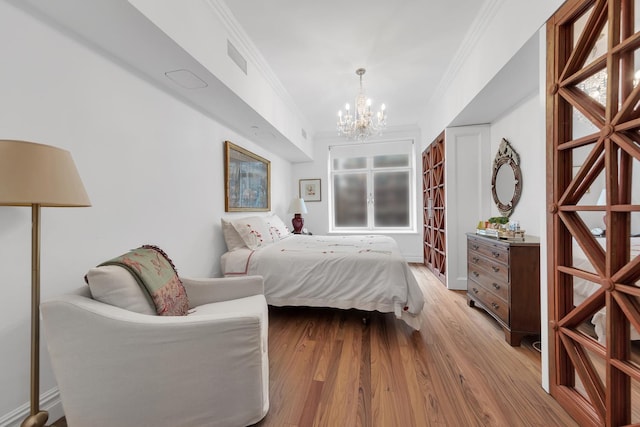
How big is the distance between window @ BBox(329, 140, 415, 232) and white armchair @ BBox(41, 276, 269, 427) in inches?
172

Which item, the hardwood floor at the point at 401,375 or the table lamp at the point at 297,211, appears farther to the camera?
the table lamp at the point at 297,211

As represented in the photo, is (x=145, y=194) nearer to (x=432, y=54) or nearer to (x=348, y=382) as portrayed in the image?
(x=348, y=382)

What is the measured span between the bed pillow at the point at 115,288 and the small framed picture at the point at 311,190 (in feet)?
13.8

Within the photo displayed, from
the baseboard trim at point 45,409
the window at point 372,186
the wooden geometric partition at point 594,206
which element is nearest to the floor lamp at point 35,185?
the baseboard trim at point 45,409

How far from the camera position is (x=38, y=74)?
1287 millimetres

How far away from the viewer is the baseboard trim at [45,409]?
1153mm

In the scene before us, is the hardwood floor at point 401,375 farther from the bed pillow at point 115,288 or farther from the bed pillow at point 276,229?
the bed pillow at point 276,229

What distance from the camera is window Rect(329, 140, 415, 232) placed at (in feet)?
16.8

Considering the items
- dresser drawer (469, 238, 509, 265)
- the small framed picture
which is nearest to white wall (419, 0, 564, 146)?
dresser drawer (469, 238, 509, 265)

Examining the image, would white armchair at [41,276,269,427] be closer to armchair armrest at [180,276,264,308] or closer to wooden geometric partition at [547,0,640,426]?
armchair armrest at [180,276,264,308]

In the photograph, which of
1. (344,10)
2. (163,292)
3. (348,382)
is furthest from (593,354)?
(344,10)

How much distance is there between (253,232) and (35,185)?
1940 millimetres

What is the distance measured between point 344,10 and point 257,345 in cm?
245

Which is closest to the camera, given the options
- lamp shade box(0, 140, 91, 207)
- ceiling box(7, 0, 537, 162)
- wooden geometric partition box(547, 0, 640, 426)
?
lamp shade box(0, 140, 91, 207)
